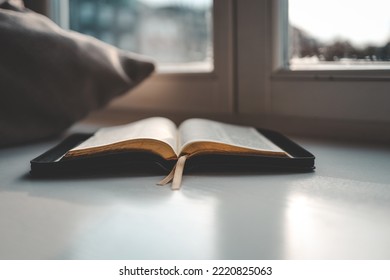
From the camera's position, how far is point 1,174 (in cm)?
71

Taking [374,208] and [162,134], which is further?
[162,134]

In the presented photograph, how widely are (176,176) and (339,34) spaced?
1.85ft

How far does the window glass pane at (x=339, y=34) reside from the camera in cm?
93

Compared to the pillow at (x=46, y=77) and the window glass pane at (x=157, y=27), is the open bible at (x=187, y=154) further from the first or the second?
the window glass pane at (x=157, y=27)

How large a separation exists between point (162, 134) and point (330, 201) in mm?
284

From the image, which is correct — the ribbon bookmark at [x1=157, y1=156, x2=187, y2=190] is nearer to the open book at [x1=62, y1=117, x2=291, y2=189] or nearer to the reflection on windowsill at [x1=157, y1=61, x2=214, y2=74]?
the open book at [x1=62, y1=117, x2=291, y2=189]

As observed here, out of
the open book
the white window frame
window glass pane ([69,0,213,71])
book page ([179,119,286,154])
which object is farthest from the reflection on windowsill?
the open book

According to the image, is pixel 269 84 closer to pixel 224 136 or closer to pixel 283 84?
pixel 283 84

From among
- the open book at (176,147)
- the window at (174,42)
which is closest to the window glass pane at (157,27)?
the window at (174,42)

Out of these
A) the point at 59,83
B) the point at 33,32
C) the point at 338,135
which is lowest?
the point at 338,135

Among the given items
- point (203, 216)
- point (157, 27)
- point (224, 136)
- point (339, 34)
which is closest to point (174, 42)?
point (157, 27)

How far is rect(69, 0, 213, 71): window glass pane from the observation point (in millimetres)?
1231
